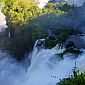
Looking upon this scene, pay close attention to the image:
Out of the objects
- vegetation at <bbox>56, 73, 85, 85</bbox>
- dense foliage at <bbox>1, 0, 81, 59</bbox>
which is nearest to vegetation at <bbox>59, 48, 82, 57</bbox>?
dense foliage at <bbox>1, 0, 81, 59</bbox>

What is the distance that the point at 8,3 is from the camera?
30047 mm

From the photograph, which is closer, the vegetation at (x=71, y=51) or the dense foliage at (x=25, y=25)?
the vegetation at (x=71, y=51)

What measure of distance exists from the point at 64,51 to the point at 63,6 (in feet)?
55.1

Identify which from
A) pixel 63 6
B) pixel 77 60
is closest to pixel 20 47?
pixel 63 6

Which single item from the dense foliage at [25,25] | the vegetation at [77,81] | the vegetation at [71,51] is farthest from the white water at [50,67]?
the dense foliage at [25,25]

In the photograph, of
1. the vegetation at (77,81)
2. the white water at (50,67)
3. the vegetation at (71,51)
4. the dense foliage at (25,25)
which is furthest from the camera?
the dense foliage at (25,25)

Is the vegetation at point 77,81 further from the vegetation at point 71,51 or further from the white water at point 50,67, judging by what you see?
the vegetation at point 71,51

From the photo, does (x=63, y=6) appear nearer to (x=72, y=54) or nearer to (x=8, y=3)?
(x=8, y=3)

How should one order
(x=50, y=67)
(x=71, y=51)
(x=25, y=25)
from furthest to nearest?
1. (x=25, y=25)
2. (x=71, y=51)
3. (x=50, y=67)

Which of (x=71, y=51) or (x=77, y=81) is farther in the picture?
(x=71, y=51)

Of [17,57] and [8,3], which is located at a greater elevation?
[8,3]

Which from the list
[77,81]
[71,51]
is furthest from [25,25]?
[77,81]

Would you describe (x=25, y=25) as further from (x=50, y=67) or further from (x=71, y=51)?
(x=50, y=67)

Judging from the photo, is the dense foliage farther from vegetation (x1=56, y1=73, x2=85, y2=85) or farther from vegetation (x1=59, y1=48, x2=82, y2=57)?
vegetation (x1=56, y1=73, x2=85, y2=85)
